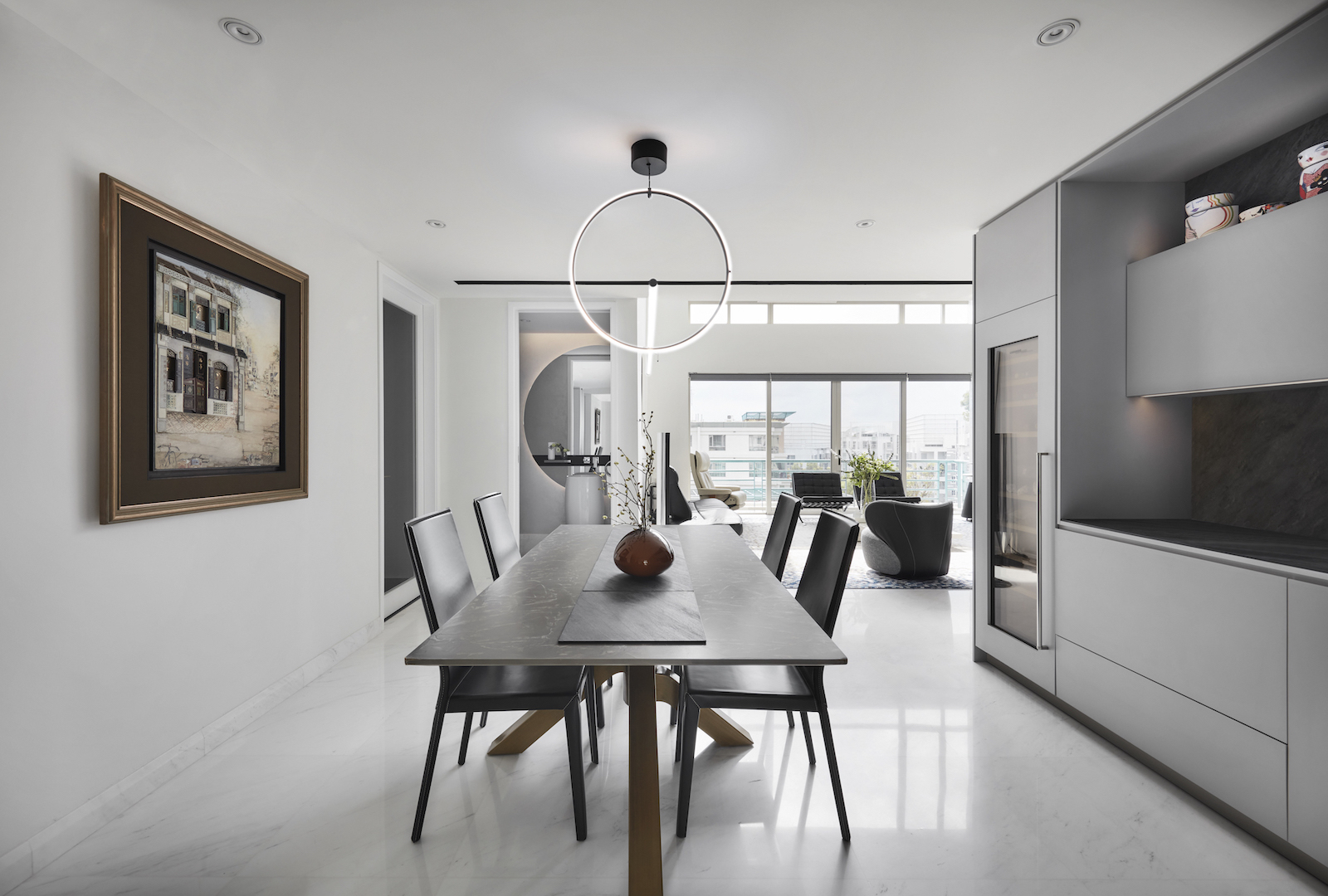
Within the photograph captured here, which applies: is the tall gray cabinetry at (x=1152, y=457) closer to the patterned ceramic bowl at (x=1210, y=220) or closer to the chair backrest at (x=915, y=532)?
the patterned ceramic bowl at (x=1210, y=220)

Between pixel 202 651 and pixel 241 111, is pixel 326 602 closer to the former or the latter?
pixel 202 651

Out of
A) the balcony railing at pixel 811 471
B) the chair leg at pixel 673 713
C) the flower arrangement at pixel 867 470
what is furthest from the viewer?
the balcony railing at pixel 811 471

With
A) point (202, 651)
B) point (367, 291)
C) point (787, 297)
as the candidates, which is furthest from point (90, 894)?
point (787, 297)

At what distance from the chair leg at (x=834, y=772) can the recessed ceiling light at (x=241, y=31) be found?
8.38 ft

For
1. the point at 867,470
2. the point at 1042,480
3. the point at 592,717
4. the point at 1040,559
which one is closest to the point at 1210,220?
the point at 1042,480

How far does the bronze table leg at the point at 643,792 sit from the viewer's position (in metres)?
1.56

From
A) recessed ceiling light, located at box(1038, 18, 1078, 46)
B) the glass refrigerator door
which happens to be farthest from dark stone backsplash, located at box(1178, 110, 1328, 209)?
recessed ceiling light, located at box(1038, 18, 1078, 46)

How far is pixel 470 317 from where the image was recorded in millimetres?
5070

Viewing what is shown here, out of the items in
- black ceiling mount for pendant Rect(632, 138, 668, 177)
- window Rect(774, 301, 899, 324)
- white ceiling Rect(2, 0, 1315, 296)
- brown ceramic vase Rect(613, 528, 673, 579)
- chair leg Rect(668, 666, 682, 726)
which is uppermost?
window Rect(774, 301, 899, 324)

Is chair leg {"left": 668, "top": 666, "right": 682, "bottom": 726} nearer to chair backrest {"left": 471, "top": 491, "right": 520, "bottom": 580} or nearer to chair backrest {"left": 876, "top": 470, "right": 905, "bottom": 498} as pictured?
chair backrest {"left": 471, "top": 491, "right": 520, "bottom": 580}

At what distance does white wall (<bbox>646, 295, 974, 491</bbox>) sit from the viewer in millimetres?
8648

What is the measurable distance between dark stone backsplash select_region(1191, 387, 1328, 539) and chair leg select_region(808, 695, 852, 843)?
6.37 feet

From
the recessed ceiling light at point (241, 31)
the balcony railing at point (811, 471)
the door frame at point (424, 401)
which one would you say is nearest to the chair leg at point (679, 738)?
the recessed ceiling light at point (241, 31)

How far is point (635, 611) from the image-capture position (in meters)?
1.74
